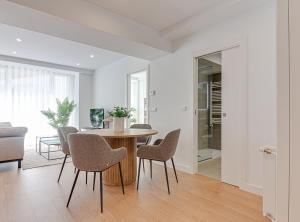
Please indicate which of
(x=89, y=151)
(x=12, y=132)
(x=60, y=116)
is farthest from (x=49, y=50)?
(x=89, y=151)

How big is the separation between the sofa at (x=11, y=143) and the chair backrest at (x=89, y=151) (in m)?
2.06

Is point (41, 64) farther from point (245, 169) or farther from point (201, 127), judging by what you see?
point (245, 169)

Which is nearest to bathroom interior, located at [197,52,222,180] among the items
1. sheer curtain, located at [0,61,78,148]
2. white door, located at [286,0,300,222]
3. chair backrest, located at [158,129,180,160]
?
chair backrest, located at [158,129,180,160]

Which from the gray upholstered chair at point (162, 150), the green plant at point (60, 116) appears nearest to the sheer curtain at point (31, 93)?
the green plant at point (60, 116)

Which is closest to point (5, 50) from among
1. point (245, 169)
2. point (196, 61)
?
point (196, 61)

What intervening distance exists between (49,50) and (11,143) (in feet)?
8.31

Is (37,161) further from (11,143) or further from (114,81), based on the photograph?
(114,81)

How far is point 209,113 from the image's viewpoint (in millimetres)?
4070

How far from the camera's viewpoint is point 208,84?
4.04 metres

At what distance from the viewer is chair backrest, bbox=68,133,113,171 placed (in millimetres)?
2025

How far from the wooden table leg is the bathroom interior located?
1.36 meters

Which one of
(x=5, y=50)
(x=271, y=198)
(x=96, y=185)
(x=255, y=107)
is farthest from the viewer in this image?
(x=5, y=50)

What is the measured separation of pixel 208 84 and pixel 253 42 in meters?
1.52

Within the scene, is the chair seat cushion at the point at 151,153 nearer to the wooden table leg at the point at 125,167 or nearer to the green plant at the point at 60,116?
the wooden table leg at the point at 125,167
